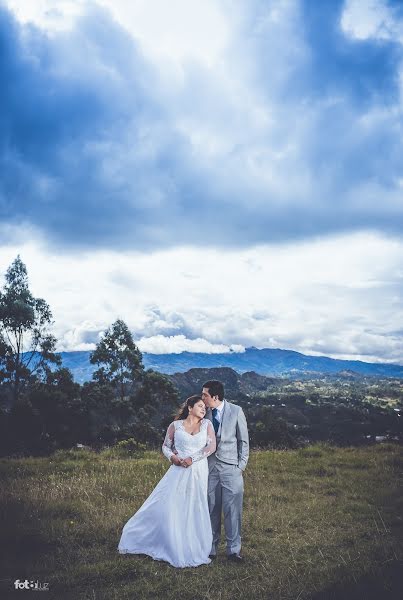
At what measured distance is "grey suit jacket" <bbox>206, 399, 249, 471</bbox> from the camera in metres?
6.81

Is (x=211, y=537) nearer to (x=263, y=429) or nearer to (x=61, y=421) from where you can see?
(x=263, y=429)

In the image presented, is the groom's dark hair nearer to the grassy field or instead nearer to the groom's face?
the groom's face

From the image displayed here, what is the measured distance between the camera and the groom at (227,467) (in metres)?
6.58

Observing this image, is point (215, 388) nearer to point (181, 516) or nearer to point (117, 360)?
point (181, 516)

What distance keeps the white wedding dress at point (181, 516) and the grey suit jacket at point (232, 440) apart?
0.52ft

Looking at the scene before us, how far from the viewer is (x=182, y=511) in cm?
663

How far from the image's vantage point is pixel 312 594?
5121mm

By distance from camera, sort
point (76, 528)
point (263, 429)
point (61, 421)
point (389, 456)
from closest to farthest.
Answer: point (76, 528)
point (389, 456)
point (263, 429)
point (61, 421)

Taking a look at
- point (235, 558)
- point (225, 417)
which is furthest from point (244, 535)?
point (225, 417)

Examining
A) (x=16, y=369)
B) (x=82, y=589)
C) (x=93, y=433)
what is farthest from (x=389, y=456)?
(x=16, y=369)

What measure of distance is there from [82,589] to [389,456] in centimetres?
1346

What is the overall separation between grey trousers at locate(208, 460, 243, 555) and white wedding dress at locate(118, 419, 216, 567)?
0.67 ft

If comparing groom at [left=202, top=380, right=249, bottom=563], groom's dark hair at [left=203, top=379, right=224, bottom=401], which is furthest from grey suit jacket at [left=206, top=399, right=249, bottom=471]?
groom's dark hair at [left=203, top=379, right=224, bottom=401]

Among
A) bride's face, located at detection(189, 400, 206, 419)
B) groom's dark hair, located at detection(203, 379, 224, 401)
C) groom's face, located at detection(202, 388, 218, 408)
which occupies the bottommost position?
bride's face, located at detection(189, 400, 206, 419)
